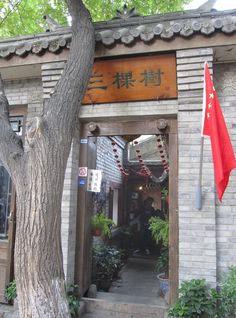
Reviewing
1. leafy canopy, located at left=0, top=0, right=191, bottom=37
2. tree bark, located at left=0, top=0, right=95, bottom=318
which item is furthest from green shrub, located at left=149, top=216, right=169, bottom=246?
leafy canopy, located at left=0, top=0, right=191, bottom=37

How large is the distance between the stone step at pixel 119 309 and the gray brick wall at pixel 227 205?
3.86 ft

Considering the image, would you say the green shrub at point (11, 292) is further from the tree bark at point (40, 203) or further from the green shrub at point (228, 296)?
the green shrub at point (228, 296)

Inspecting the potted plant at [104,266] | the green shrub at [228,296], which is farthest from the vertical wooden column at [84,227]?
the green shrub at [228,296]

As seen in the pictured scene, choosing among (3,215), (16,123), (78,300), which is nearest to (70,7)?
(16,123)

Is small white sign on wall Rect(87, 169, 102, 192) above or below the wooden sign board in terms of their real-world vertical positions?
below

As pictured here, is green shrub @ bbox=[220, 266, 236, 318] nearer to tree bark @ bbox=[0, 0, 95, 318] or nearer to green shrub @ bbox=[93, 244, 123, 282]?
tree bark @ bbox=[0, 0, 95, 318]

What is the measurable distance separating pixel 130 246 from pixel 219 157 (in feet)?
25.0

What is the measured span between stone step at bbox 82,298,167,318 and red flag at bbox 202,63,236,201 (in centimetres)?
211

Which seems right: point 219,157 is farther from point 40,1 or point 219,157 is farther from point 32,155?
point 40,1

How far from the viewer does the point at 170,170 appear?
461 centimetres

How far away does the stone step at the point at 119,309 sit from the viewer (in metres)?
4.48

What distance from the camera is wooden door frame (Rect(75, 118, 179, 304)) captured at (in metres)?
4.40

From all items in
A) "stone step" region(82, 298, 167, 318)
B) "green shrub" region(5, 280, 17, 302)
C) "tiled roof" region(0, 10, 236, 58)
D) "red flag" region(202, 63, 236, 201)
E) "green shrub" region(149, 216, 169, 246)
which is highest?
"tiled roof" region(0, 10, 236, 58)

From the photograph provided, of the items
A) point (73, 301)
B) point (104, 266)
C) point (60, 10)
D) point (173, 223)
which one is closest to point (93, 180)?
point (173, 223)
